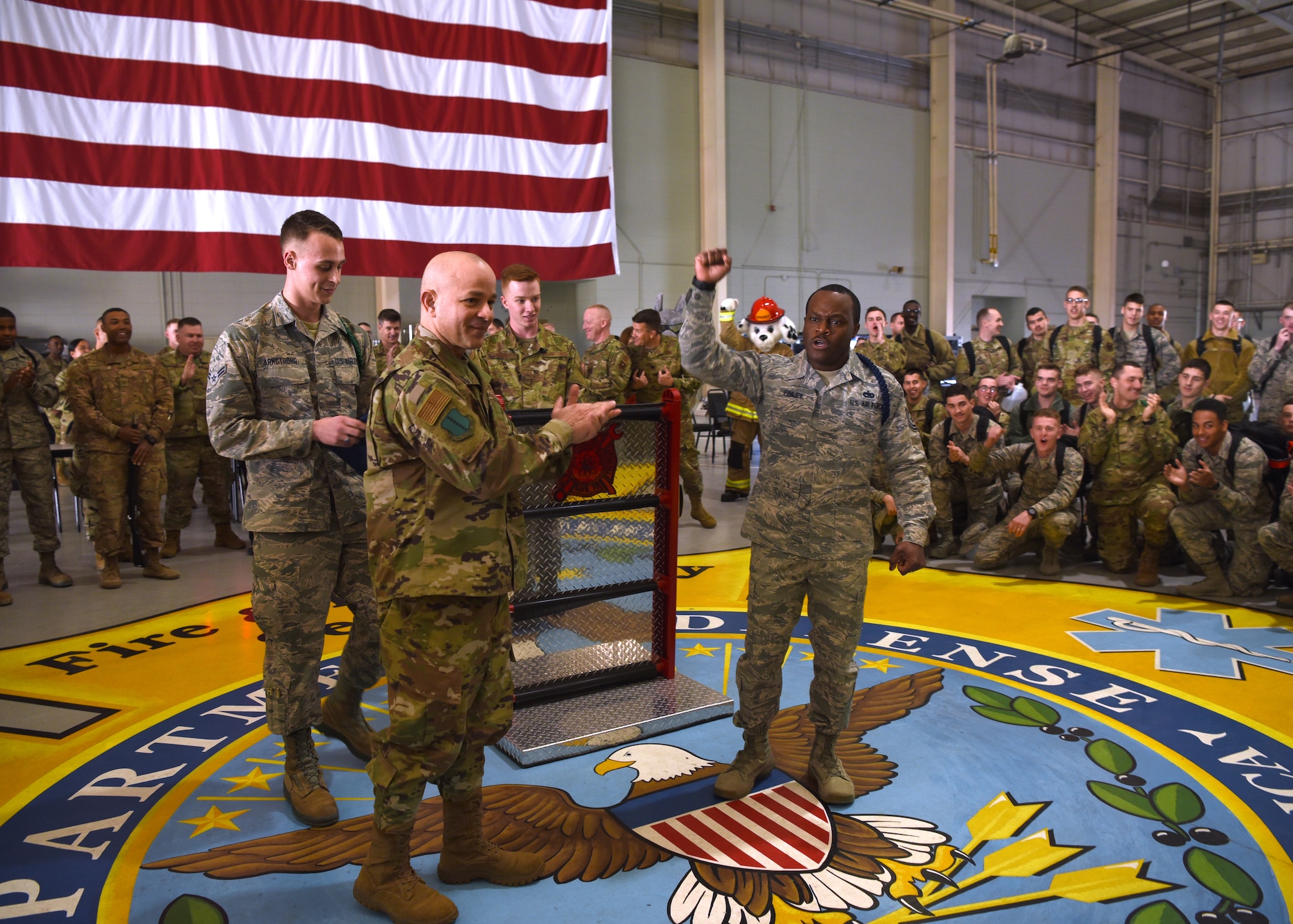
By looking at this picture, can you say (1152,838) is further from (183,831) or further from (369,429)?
(183,831)

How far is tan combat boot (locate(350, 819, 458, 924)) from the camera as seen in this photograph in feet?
6.72

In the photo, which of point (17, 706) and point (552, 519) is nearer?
point (17, 706)

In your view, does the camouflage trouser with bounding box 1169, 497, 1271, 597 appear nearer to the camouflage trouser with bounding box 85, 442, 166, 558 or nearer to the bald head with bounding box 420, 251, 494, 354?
the bald head with bounding box 420, 251, 494, 354

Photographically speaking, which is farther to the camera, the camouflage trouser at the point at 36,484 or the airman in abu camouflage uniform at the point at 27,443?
the camouflage trouser at the point at 36,484

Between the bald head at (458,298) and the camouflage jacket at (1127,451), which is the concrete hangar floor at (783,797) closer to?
the camouflage jacket at (1127,451)

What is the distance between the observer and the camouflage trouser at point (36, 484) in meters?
5.24

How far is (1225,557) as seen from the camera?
17.4ft


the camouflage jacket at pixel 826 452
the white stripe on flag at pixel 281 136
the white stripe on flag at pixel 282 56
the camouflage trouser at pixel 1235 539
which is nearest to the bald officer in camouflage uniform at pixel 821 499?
the camouflage jacket at pixel 826 452

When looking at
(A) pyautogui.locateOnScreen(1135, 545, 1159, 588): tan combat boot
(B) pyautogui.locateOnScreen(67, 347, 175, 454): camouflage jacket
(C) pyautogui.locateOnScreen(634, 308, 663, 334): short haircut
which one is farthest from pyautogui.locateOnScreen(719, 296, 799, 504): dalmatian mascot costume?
(B) pyautogui.locateOnScreen(67, 347, 175, 454): camouflage jacket

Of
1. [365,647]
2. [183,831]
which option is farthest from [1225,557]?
[183,831]

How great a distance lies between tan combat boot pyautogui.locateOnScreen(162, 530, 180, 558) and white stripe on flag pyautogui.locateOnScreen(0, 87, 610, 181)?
9.63ft

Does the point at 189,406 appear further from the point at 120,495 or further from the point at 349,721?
the point at 349,721

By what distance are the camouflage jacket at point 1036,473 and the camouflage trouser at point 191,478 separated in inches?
234

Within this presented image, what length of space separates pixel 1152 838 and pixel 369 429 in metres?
2.52
